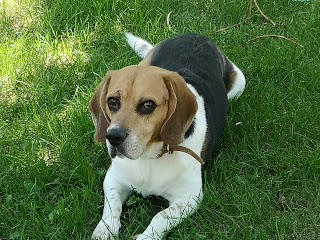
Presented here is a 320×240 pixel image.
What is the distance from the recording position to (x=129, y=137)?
3225 mm

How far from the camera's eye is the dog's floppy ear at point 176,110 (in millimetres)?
3383

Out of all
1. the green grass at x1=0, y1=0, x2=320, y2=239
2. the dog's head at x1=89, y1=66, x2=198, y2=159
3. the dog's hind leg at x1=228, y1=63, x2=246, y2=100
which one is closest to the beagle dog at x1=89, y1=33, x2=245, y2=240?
the dog's head at x1=89, y1=66, x2=198, y2=159

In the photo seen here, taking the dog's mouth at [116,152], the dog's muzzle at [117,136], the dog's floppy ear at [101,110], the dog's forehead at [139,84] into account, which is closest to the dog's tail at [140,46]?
the dog's floppy ear at [101,110]

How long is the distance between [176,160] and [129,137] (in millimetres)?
492

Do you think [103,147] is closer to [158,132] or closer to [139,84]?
[158,132]

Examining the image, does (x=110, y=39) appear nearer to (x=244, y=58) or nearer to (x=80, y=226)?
(x=244, y=58)

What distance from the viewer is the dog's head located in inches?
128

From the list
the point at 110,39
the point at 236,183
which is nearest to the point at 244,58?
the point at 110,39

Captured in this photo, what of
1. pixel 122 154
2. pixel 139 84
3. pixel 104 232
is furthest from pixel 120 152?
pixel 104 232

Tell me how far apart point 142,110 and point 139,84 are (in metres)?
0.14

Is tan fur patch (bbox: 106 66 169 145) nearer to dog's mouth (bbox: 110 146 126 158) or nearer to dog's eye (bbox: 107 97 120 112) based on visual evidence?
dog's eye (bbox: 107 97 120 112)

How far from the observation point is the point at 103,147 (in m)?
4.24

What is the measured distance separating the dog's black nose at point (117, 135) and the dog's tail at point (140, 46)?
6.60 feet

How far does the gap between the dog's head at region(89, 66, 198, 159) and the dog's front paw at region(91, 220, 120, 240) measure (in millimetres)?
424
